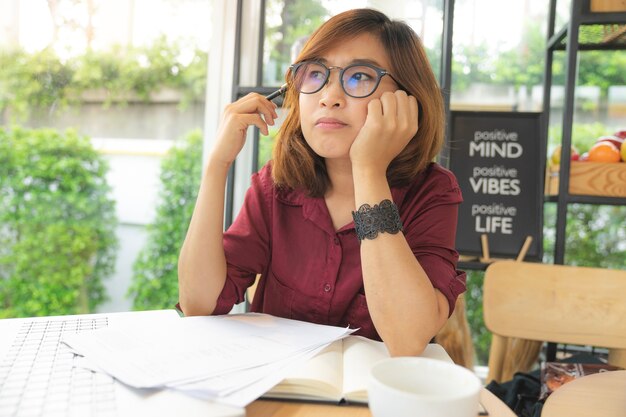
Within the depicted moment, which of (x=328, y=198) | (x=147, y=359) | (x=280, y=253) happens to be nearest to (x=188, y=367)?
(x=147, y=359)

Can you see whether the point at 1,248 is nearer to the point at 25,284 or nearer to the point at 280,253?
the point at 25,284

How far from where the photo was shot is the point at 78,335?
73cm

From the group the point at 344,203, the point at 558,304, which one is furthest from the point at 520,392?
the point at 344,203

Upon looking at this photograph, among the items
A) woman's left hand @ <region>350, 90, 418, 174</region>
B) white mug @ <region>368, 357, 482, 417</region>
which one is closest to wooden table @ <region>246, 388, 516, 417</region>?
white mug @ <region>368, 357, 482, 417</region>

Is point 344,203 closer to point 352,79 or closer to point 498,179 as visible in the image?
point 352,79

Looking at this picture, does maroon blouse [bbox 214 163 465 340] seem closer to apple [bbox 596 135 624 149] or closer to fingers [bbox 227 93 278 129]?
fingers [bbox 227 93 278 129]

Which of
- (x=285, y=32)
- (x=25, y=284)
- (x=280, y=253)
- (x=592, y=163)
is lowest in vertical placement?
(x=25, y=284)

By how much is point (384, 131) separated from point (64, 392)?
0.66m

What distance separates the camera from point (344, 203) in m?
1.15

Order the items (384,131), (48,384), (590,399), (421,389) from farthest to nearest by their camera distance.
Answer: (384,131), (590,399), (48,384), (421,389)

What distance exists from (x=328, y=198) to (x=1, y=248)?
1566mm

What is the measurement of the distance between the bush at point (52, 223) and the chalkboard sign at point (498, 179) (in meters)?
1.47

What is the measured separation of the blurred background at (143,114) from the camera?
2.05 meters

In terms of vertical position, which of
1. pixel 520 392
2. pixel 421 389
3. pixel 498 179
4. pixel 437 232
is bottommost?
pixel 520 392
